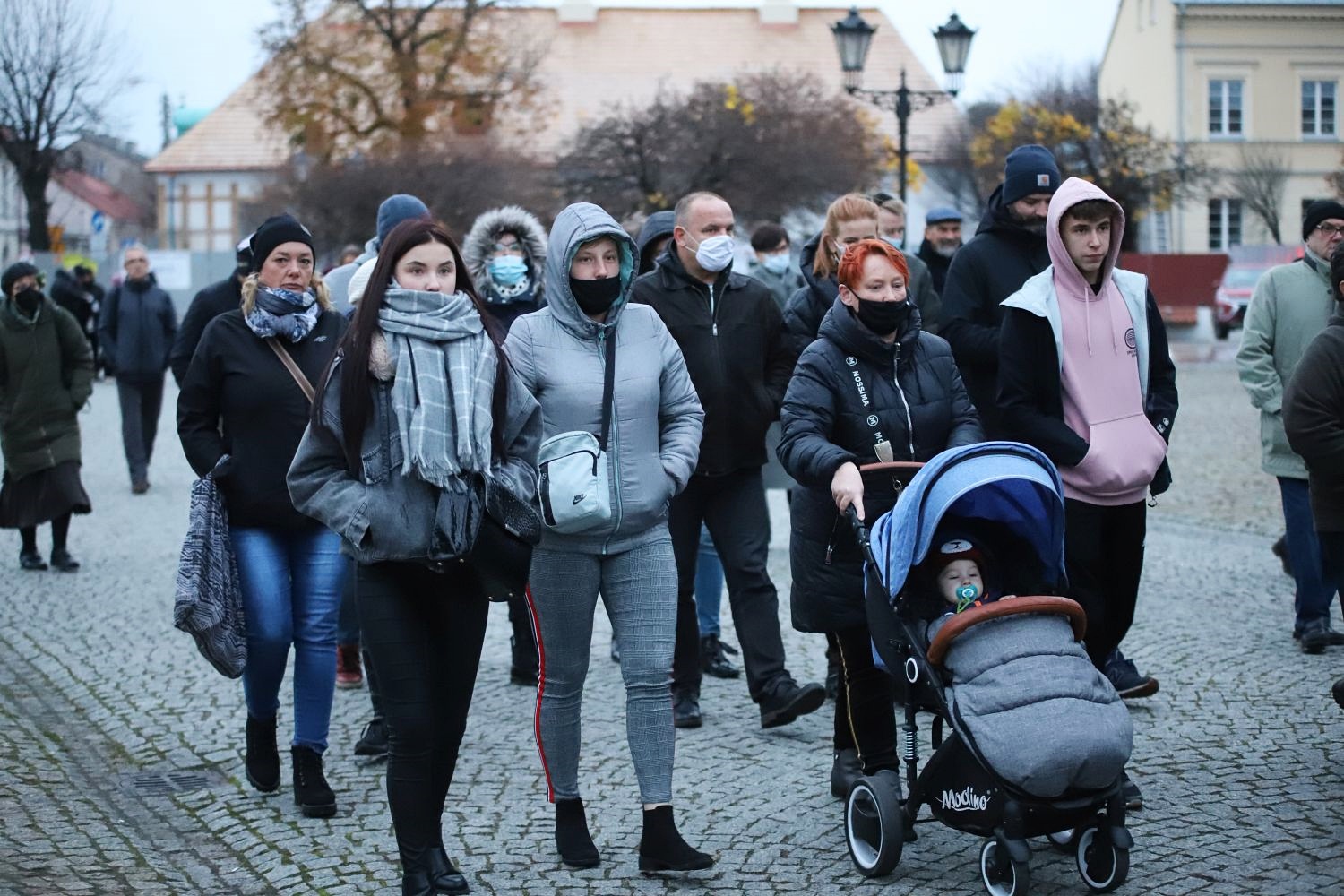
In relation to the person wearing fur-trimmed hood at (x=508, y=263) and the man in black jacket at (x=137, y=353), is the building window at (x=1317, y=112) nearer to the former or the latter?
the man in black jacket at (x=137, y=353)

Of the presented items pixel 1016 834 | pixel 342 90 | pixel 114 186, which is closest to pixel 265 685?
pixel 1016 834

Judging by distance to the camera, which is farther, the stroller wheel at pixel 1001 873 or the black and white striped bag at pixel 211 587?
the black and white striped bag at pixel 211 587

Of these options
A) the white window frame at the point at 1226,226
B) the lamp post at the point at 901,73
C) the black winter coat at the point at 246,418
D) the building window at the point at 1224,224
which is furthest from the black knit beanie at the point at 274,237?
the building window at the point at 1224,224

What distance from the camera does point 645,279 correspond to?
735 centimetres

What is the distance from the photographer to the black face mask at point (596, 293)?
18.1 feet

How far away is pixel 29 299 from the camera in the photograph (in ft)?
39.1

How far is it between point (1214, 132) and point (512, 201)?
3139cm

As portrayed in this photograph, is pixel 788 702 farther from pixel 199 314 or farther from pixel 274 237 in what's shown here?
pixel 199 314

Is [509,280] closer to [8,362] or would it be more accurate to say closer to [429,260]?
[429,260]

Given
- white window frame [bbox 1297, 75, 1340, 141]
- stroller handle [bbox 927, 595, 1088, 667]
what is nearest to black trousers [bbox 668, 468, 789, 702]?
stroller handle [bbox 927, 595, 1088, 667]

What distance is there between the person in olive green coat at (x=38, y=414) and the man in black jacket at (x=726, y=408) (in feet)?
19.7

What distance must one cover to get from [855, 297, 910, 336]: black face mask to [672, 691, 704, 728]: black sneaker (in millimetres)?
2299

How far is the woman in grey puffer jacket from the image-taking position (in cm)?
550

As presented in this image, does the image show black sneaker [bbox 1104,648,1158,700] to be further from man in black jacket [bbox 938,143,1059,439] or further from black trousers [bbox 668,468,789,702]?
black trousers [bbox 668,468,789,702]
